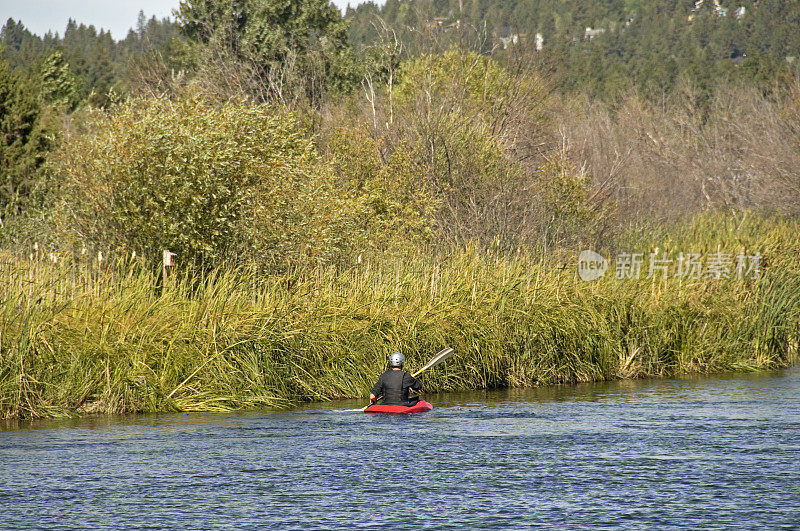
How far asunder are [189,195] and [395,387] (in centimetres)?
768

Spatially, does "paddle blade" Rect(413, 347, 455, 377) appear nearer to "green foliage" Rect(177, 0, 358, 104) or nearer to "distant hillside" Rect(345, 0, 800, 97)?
"green foliage" Rect(177, 0, 358, 104)

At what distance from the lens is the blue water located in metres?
10.7

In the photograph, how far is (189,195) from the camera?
22.2 metres

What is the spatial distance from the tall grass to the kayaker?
5.00 feet

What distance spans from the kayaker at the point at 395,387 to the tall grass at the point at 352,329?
59.9 inches

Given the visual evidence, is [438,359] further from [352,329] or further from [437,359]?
[352,329]

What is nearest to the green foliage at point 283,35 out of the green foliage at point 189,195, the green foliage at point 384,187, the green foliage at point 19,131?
the green foliage at point 19,131

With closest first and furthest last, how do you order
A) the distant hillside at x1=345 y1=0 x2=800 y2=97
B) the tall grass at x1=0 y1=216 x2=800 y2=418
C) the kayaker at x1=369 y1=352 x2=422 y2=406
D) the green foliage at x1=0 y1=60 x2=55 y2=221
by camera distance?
the tall grass at x1=0 y1=216 x2=800 y2=418, the kayaker at x1=369 y1=352 x2=422 y2=406, the green foliage at x1=0 y1=60 x2=55 y2=221, the distant hillside at x1=345 y1=0 x2=800 y2=97

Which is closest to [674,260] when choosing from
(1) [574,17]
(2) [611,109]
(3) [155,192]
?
(3) [155,192]

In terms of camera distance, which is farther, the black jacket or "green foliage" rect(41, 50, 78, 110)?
"green foliage" rect(41, 50, 78, 110)

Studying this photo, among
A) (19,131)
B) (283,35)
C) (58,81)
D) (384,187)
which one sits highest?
(58,81)

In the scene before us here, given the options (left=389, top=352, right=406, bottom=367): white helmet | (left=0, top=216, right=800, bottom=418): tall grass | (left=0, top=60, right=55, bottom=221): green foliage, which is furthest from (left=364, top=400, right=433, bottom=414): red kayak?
(left=0, top=60, right=55, bottom=221): green foliage

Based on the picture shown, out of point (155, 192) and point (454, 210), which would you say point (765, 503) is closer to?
point (155, 192)

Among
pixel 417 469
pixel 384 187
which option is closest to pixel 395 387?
pixel 417 469
